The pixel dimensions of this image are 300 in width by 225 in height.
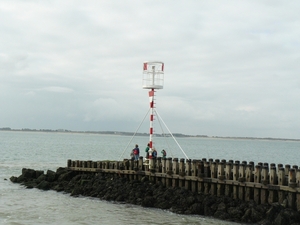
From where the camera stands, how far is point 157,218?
17.9m

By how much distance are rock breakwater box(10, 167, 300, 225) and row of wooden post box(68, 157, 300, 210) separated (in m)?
0.38

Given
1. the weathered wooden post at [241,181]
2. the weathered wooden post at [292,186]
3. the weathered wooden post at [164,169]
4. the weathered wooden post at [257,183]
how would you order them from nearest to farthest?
1. the weathered wooden post at [292,186]
2. the weathered wooden post at [257,183]
3. the weathered wooden post at [241,181]
4. the weathered wooden post at [164,169]

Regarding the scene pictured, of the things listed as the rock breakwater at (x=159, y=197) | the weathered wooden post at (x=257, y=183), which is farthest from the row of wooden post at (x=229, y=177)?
the rock breakwater at (x=159, y=197)

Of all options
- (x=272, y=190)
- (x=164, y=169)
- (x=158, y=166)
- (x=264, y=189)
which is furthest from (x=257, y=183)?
(x=158, y=166)

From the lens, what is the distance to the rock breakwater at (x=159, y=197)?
16092 millimetres

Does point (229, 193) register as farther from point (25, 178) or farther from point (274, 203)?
point (25, 178)

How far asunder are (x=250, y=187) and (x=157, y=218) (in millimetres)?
4003

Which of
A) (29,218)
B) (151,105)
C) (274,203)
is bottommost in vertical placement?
(29,218)

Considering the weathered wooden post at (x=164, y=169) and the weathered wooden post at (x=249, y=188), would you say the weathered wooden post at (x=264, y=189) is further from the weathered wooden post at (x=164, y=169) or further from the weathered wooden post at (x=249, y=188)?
the weathered wooden post at (x=164, y=169)

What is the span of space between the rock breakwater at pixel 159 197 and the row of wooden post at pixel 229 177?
1.26 ft

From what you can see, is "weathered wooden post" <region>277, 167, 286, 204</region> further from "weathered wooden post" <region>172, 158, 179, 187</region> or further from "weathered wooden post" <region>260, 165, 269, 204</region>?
"weathered wooden post" <region>172, 158, 179, 187</region>

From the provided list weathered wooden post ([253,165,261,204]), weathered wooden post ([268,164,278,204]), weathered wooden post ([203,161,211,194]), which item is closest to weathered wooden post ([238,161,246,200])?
weathered wooden post ([253,165,261,204])

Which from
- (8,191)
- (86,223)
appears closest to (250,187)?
(86,223)

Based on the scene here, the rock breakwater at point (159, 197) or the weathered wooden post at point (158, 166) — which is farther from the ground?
the weathered wooden post at point (158, 166)
